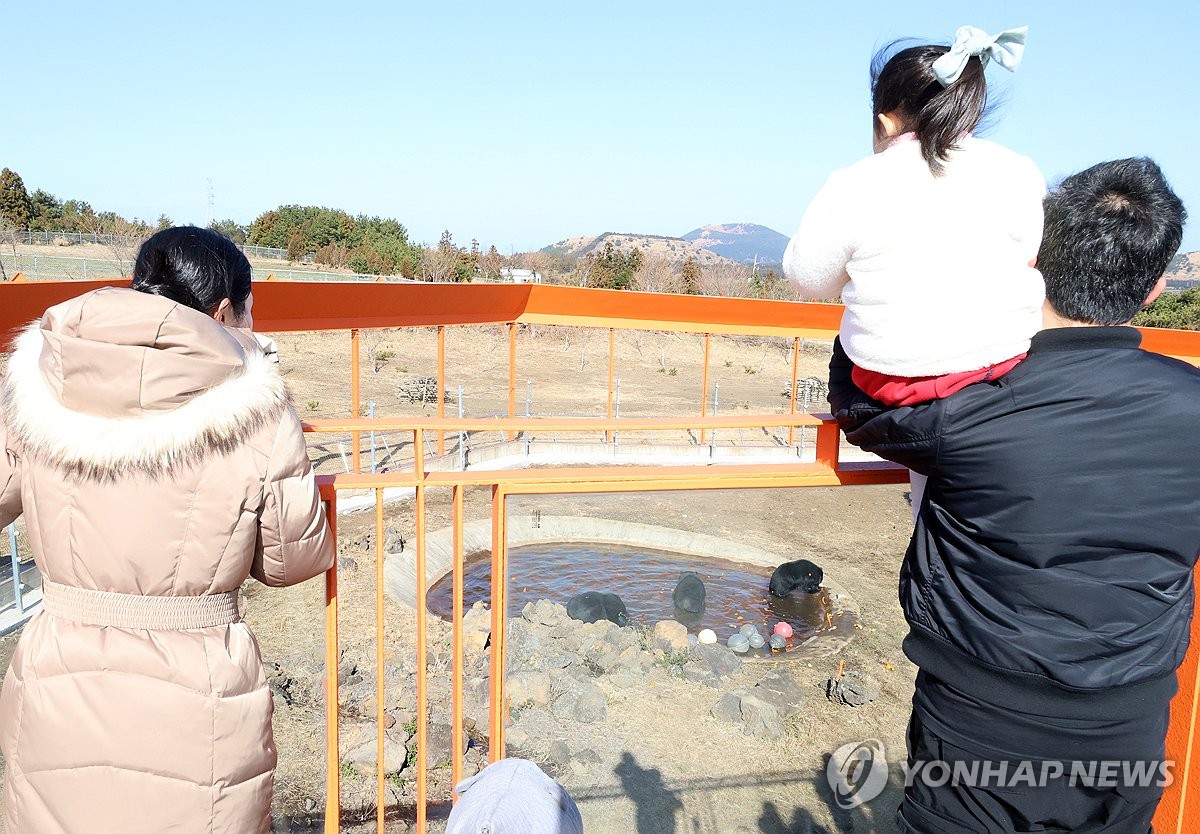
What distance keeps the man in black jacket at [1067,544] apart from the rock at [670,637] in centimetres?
530

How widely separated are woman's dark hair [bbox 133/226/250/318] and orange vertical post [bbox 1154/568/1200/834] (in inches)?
87.7

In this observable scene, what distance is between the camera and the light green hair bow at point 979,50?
127cm

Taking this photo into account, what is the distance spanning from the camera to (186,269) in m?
1.64

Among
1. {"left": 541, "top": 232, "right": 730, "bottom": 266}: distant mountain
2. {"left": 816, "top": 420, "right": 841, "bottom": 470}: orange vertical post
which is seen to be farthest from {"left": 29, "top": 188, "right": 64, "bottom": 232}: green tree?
{"left": 541, "top": 232, "right": 730, "bottom": 266}: distant mountain

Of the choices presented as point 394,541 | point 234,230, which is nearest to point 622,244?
point 234,230

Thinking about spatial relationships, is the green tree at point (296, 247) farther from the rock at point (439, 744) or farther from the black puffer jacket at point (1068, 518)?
the black puffer jacket at point (1068, 518)

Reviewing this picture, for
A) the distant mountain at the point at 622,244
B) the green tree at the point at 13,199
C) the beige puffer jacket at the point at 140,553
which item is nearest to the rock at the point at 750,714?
the beige puffer jacket at the point at 140,553

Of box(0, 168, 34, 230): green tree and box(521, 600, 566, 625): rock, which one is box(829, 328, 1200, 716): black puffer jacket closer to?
box(521, 600, 566, 625): rock

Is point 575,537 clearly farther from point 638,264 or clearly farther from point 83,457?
point 638,264

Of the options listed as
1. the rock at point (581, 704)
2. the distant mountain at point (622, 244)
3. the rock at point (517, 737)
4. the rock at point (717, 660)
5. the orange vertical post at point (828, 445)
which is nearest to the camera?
the orange vertical post at point (828, 445)

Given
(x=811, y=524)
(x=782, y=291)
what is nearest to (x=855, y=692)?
(x=811, y=524)

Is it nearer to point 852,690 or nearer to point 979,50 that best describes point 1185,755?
point 979,50

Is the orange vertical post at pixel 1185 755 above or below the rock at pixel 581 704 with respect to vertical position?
above

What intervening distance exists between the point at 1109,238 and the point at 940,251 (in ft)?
0.98
